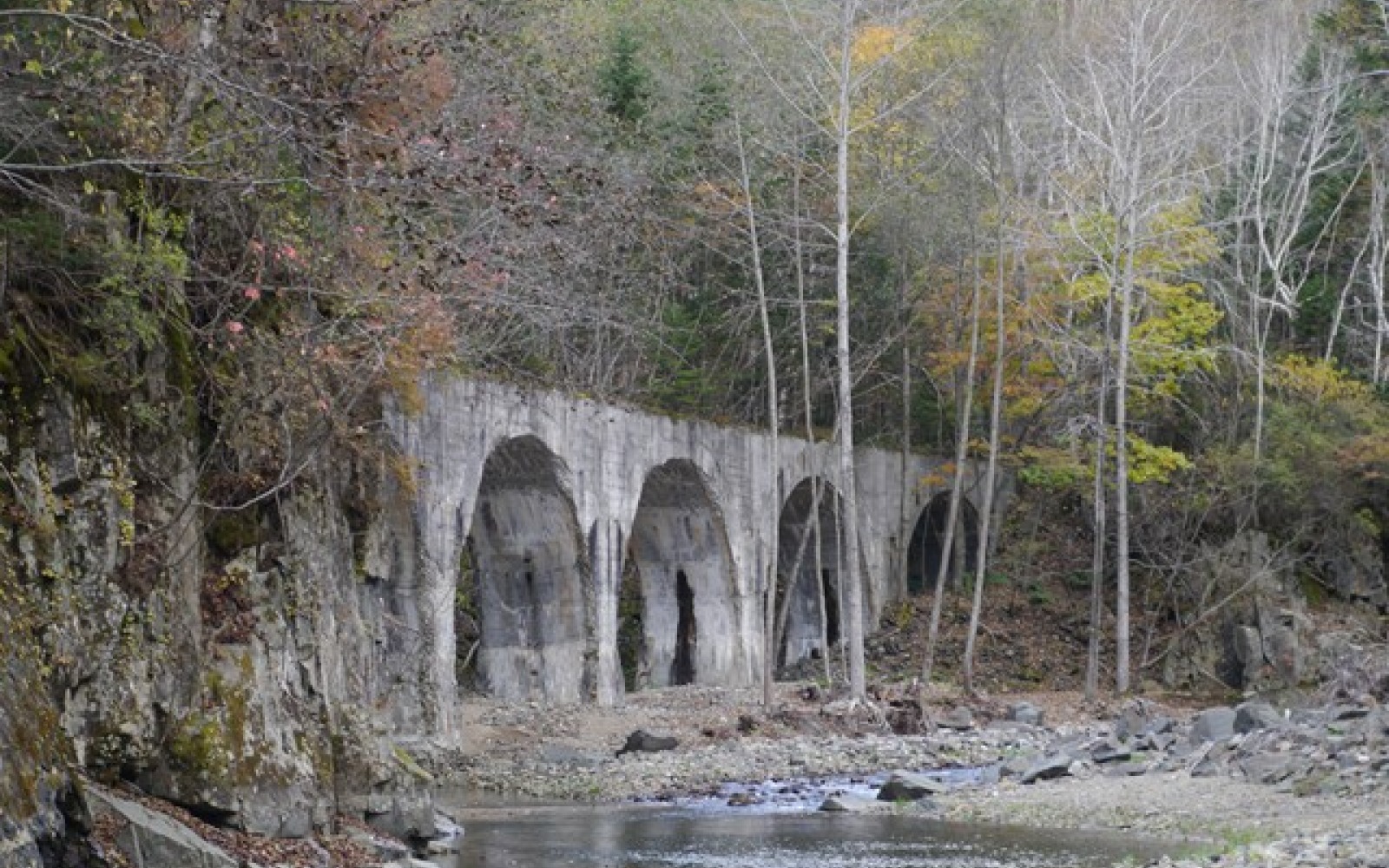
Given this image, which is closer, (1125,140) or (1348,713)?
(1348,713)

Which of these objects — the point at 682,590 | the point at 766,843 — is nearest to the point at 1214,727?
the point at 766,843

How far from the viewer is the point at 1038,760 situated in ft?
74.5

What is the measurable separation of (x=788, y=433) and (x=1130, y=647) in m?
8.06

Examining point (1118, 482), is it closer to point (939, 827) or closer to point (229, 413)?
point (939, 827)

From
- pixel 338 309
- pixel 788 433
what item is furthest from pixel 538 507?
pixel 338 309

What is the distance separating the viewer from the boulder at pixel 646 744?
24812 mm

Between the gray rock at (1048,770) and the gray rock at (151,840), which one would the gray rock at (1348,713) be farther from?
the gray rock at (151,840)

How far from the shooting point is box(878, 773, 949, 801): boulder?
20703 mm

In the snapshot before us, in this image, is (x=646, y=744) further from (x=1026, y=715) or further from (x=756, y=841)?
(x=756, y=841)

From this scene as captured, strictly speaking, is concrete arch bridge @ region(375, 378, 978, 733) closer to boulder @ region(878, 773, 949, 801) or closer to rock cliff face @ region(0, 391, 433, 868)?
boulder @ region(878, 773, 949, 801)

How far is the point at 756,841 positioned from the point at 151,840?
7.50 m

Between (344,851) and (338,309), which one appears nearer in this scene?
(344,851)

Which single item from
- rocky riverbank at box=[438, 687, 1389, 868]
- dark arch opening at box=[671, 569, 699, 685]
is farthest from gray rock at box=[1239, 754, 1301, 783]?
dark arch opening at box=[671, 569, 699, 685]

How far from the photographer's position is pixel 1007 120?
113ft
